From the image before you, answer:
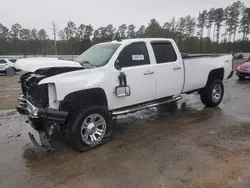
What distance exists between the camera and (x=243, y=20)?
5628 centimetres

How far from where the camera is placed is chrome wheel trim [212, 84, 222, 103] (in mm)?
6764

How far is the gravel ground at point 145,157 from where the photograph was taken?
10.1 feet

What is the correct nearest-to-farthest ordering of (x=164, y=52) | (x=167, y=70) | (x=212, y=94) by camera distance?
1. (x=167, y=70)
2. (x=164, y=52)
3. (x=212, y=94)

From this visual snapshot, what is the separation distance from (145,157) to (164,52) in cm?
272

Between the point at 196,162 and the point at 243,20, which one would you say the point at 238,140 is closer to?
the point at 196,162

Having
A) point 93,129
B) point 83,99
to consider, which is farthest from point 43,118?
point 93,129

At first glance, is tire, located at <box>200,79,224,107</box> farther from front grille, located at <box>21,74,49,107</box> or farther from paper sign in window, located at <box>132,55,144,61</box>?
front grille, located at <box>21,74,49,107</box>

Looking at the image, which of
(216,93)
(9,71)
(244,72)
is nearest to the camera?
(216,93)

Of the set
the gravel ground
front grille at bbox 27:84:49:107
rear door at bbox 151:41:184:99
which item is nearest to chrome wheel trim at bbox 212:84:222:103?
the gravel ground

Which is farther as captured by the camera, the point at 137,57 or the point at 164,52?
the point at 164,52

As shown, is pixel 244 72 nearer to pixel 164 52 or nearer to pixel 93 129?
pixel 164 52

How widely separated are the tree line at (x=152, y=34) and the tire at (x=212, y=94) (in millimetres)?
38992

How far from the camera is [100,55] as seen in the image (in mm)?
4750

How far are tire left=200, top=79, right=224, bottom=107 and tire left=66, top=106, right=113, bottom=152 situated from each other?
3.61 meters
